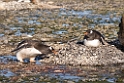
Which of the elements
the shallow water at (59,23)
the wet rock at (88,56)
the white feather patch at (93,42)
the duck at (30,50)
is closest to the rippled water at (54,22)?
the shallow water at (59,23)

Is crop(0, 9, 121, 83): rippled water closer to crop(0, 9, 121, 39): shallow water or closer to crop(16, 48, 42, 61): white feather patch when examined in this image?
crop(0, 9, 121, 39): shallow water

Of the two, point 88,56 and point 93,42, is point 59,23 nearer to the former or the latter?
point 93,42

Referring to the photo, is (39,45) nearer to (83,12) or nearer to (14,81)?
(14,81)

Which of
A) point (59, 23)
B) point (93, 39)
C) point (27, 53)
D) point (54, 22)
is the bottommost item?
point (54, 22)

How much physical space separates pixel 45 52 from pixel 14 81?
10.2 feet

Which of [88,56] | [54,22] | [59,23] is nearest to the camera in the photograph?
[88,56]

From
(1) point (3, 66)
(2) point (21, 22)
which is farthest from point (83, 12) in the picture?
(1) point (3, 66)

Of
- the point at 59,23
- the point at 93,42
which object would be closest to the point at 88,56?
the point at 93,42

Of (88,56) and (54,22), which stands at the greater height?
(88,56)

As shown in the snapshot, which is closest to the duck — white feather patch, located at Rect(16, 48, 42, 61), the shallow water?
white feather patch, located at Rect(16, 48, 42, 61)

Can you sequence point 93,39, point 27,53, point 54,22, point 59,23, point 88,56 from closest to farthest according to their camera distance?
point 27,53
point 88,56
point 93,39
point 59,23
point 54,22

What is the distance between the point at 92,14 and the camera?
3912 cm

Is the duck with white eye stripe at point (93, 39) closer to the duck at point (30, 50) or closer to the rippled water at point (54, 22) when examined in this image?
the duck at point (30, 50)

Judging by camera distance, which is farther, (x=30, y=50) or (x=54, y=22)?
(x=54, y=22)
